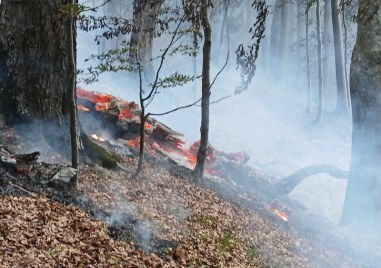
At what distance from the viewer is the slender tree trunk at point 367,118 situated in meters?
9.10

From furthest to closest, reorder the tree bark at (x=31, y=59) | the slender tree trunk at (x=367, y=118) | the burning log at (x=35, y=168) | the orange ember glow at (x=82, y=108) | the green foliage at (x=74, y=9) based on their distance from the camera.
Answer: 1. the orange ember glow at (x=82, y=108)
2. the slender tree trunk at (x=367, y=118)
3. the tree bark at (x=31, y=59)
4. the burning log at (x=35, y=168)
5. the green foliage at (x=74, y=9)

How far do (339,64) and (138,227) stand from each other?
68.9 ft

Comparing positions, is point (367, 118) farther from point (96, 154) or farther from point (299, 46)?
point (299, 46)

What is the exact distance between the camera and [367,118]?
9336mm

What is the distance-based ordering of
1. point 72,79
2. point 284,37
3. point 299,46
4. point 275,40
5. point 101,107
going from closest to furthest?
point 72,79 < point 101,107 < point 284,37 < point 275,40 < point 299,46

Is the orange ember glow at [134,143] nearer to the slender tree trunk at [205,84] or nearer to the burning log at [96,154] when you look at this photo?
the slender tree trunk at [205,84]

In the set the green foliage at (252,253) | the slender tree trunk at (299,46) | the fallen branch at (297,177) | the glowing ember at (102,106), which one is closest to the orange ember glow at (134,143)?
the glowing ember at (102,106)

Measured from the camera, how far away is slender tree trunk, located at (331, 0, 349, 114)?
23.2 metres

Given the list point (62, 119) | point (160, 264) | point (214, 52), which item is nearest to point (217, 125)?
point (62, 119)

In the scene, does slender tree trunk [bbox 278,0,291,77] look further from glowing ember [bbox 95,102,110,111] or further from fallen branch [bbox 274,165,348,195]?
glowing ember [bbox 95,102,110,111]

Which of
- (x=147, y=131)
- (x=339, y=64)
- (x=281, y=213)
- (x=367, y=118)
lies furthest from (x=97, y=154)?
(x=339, y=64)

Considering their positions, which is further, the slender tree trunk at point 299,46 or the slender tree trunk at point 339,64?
the slender tree trunk at point 299,46

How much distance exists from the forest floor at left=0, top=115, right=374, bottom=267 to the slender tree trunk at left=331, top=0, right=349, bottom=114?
15846 millimetres

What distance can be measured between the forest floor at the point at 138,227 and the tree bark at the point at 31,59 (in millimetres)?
532
